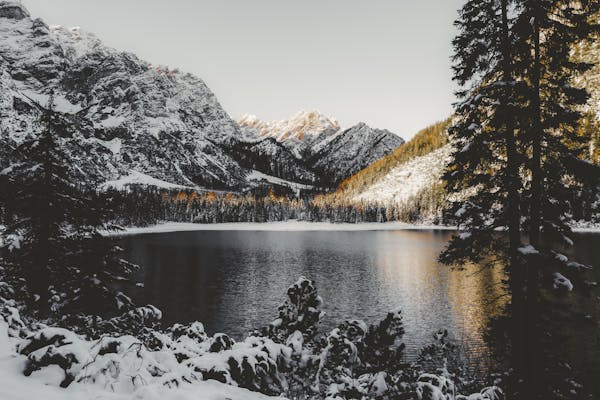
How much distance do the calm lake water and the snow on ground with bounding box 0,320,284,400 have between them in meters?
17.0

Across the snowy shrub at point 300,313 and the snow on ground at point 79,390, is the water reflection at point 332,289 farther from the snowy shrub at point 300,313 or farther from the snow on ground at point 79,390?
the snow on ground at point 79,390

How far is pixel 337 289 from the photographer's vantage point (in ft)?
174

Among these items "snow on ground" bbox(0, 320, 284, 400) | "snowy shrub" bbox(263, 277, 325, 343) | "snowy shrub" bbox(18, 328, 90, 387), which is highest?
"snowy shrub" bbox(18, 328, 90, 387)

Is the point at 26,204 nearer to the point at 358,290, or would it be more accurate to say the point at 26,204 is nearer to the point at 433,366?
the point at 433,366

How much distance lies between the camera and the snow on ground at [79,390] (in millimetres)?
5414

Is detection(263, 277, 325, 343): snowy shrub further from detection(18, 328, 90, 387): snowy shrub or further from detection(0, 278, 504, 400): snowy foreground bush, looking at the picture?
detection(18, 328, 90, 387): snowy shrub

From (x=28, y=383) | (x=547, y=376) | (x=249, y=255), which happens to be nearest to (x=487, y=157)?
(x=547, y=376)

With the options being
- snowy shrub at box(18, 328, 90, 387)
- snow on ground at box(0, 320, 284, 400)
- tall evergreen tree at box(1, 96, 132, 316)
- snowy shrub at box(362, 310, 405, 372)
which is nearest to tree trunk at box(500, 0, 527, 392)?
snowy shrub at box(362, 310, 405, 372)

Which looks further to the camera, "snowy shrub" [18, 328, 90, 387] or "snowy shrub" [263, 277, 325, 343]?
"snowy shrub" [263, 277, 325, 343]

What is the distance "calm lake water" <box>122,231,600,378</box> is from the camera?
124 feet

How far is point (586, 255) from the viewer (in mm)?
75062

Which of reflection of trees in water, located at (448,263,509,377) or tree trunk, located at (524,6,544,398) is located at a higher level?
tree trunk, located at (524,6,544,398)

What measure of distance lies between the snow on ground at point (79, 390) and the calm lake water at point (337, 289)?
55.8 ft

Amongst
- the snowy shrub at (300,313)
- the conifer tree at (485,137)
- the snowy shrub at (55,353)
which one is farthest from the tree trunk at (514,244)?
the snowy shrub at (55,353)
